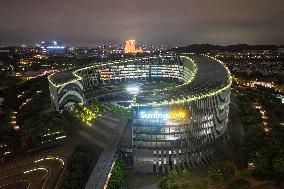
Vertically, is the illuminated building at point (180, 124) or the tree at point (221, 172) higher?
the illuminated building at point (180, 124)

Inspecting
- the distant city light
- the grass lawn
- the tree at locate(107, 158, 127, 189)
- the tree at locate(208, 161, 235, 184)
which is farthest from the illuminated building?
the distant city light

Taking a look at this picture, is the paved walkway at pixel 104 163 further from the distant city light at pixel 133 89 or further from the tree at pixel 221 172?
the distant city light at pixel 133 89

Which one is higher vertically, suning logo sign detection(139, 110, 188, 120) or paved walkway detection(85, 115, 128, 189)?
suning logo sign detection(139, 110, 188, 120)

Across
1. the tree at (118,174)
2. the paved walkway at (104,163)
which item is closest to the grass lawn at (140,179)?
the tree at (118,174)

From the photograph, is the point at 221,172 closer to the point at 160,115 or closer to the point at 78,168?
the point at 160,115

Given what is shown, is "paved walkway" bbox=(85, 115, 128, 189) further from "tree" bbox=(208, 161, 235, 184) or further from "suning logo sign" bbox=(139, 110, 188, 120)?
"tree" bbox=(208, 161, 235, 184)

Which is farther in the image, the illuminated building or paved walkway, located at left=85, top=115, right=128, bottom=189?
the illuminated building

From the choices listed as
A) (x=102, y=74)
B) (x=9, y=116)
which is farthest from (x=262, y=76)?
(x=9, y=116)

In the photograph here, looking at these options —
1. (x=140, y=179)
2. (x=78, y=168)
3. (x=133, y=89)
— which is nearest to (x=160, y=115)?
(x=140, y=179)

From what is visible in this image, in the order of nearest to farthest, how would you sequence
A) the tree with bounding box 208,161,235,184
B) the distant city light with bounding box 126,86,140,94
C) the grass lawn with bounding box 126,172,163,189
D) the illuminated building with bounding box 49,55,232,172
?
the tree with bounding box 208,161,235,184 < the grass lawn with bounding box 126,172,163,189 < the illuminated building with bounding box 49,55,232,172 < the distant city light with bounding box 126,86,140,94

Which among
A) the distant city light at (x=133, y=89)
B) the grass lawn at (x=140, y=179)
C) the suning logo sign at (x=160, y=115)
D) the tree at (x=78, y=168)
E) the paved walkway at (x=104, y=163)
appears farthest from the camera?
the distant city light at (x=133, y=89)
